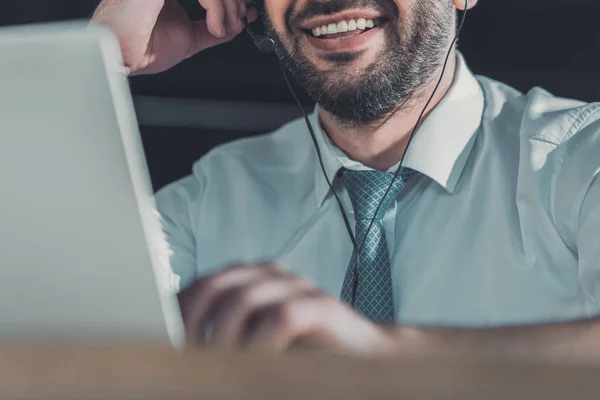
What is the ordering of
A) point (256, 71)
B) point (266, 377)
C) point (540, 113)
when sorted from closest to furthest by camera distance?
point (266, 377) → point (540, 113) → point (256, 71)

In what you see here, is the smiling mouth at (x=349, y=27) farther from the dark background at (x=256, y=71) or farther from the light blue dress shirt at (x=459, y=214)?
the dark background at (x=256, y=71)

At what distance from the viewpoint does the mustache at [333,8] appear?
1.85 meters

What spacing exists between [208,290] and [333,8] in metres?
1.33

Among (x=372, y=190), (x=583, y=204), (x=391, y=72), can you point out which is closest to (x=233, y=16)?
(x=391, y=72)

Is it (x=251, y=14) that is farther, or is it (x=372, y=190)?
(x=251, y=14)

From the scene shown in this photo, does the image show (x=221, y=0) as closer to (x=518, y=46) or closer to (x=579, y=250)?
(x=518, y=46)

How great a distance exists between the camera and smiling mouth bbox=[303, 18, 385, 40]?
73.3 inches

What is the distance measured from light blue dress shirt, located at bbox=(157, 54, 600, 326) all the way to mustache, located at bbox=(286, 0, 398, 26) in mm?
214

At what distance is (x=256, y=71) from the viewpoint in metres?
2.20

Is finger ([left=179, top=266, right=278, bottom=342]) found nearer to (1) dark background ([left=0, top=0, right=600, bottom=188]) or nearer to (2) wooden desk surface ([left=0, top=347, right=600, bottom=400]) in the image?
(2) wooden desk surface ([left=0, top=347, right=600, bottom=400])

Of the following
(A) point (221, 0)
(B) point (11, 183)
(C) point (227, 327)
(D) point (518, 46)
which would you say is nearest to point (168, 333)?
(C) point (227, 327)

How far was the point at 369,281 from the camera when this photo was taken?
1.60 metres

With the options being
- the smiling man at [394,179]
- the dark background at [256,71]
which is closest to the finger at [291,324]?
the smiling man at [394,179]

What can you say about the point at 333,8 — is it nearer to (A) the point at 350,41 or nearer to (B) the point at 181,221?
(A) the point at 350,41
